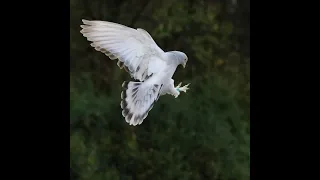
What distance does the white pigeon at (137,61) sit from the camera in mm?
929

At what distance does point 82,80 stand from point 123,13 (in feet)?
0.60

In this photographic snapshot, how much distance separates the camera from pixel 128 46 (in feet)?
3.04

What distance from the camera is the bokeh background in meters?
0.98

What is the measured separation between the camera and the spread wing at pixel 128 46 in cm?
93

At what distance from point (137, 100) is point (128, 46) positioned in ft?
0.40

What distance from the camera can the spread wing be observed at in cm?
93

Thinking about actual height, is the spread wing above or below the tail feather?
above

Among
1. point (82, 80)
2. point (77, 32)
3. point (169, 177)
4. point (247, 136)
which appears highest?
point (77, 32)

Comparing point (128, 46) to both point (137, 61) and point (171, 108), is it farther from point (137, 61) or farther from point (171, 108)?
point (171, 108)

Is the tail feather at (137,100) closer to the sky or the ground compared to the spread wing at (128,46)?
closer to the ground

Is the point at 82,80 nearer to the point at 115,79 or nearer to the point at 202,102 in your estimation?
the point at 115,79

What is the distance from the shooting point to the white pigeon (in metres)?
0.93

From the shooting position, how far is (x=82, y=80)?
0.98 metres
